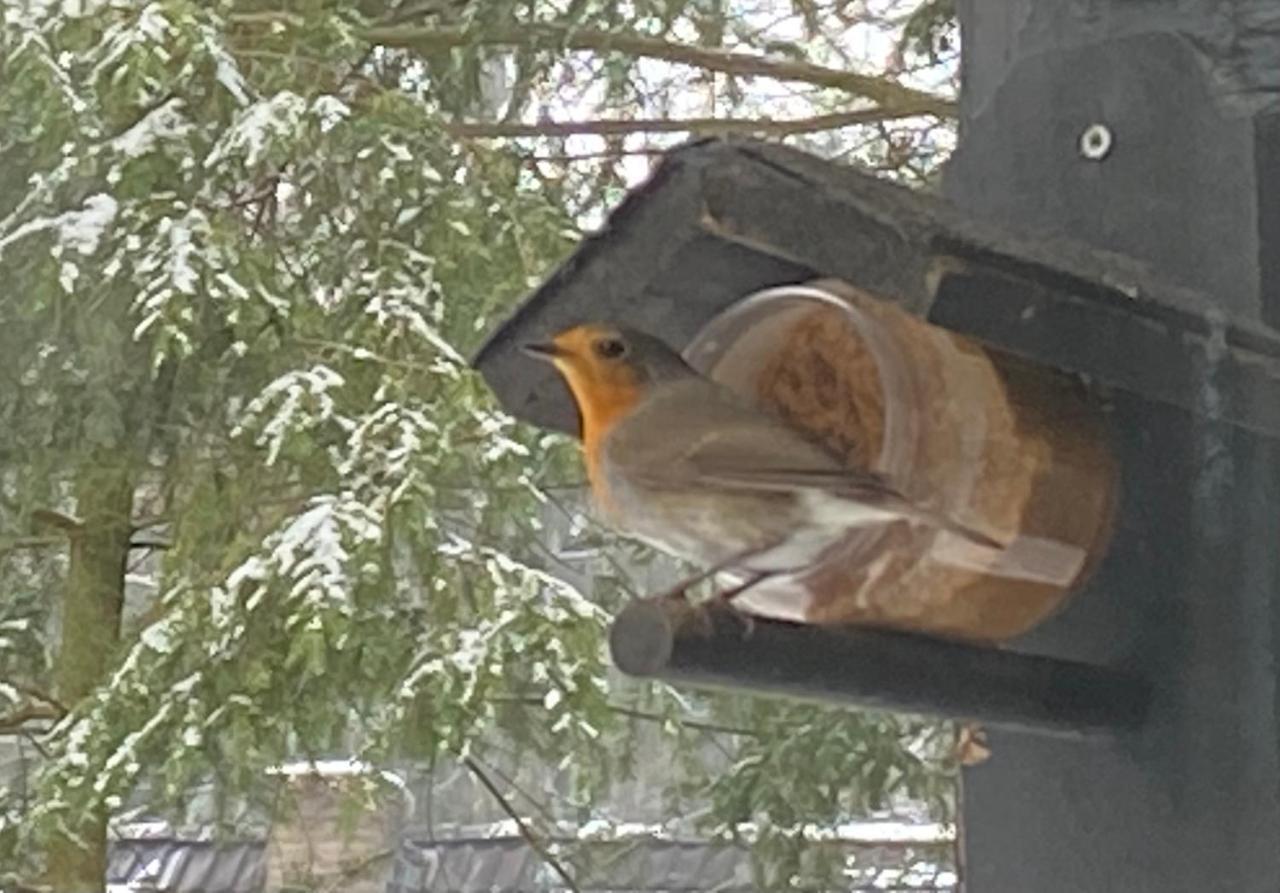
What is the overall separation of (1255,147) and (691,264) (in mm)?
322

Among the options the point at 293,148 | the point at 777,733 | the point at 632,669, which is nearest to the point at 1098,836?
the point at 632,669

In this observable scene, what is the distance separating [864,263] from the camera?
1.04 metres

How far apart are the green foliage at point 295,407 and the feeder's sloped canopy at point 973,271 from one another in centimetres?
174

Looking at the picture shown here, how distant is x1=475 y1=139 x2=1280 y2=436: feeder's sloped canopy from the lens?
1028 mm

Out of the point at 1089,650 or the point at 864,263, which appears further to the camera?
the point at 1089,650

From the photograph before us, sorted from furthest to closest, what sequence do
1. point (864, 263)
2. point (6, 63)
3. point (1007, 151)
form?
point (6, 63) → point (1007, 151) → point (864, 263)

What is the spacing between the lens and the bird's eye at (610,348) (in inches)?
53.0

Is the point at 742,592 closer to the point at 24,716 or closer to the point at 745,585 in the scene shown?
the point at 745,585

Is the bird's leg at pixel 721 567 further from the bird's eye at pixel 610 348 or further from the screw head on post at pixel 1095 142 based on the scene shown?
the screw head on post at pixel 1095 142

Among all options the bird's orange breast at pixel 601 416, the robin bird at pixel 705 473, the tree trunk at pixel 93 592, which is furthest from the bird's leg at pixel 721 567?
the tree trunk at pixel 93 592

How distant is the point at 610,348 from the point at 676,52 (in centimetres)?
220

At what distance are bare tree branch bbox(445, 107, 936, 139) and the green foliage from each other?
8 cm

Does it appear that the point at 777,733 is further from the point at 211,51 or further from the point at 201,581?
the point at 211,51

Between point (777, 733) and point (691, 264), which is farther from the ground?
point (691, 264)
